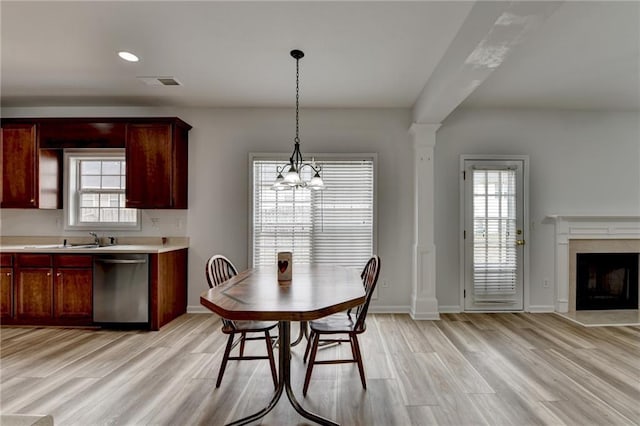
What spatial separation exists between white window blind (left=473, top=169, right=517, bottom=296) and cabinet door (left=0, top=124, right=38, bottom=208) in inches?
225

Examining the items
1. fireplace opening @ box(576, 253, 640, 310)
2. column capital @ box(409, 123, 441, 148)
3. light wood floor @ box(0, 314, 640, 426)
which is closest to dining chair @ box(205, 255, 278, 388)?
light wood floor @ box(0, 314, 640, 426)

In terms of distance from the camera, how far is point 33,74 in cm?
362

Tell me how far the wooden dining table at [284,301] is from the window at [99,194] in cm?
282

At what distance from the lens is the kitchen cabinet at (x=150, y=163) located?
416 cm

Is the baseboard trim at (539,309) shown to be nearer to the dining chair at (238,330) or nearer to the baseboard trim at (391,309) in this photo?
the baseboard trim at (391,309)

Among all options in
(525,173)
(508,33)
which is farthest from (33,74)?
(525,173)

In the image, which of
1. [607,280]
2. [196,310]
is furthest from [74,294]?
[607,280]

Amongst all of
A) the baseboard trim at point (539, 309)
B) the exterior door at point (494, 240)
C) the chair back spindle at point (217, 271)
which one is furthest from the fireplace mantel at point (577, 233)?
the chair back spindle at point (217, 271)

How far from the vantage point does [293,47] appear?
2.98 m

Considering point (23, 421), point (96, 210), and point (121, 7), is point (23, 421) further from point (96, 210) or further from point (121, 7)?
point (96, 210)

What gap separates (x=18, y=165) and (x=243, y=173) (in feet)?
9.08

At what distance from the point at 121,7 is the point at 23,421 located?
102 inches

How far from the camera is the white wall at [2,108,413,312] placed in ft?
14.9

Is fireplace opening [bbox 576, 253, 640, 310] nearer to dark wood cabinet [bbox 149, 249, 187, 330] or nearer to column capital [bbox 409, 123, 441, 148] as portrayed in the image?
column capital [bbox 409, 123, 441, 148]
